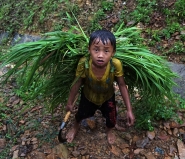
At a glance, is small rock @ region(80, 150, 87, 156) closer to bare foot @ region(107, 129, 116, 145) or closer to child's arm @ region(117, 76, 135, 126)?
bare foot @ region(107, 129, 116, 145)

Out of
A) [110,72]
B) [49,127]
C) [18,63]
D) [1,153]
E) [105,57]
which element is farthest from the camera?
[49,127]

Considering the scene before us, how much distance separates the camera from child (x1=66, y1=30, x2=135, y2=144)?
1968mm

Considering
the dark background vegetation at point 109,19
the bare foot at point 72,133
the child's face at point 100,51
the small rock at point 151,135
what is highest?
the dark background vegetation at point 109,19

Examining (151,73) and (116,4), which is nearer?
(151,73)

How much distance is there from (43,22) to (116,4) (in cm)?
125

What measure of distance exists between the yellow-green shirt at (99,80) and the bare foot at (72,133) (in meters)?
0.46

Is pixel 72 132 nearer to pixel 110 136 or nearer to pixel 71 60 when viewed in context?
pixel 110 136

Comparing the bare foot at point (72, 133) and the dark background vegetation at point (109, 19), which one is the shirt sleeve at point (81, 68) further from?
the dark background vegetation at point (109, 19)

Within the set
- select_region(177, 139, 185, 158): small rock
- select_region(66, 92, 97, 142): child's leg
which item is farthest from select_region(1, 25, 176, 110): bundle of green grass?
select_region(177, 139, 185, 158): small rock

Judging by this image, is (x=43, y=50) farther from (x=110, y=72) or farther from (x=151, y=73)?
(x=151, y=73)

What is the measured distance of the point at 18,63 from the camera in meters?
2.34

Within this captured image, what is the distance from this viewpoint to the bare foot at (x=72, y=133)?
2.68 metres

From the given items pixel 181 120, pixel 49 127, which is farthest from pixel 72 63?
pixel 181 120

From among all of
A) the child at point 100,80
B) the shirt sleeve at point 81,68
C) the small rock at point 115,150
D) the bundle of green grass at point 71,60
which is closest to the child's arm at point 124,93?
the child at point 100,80
